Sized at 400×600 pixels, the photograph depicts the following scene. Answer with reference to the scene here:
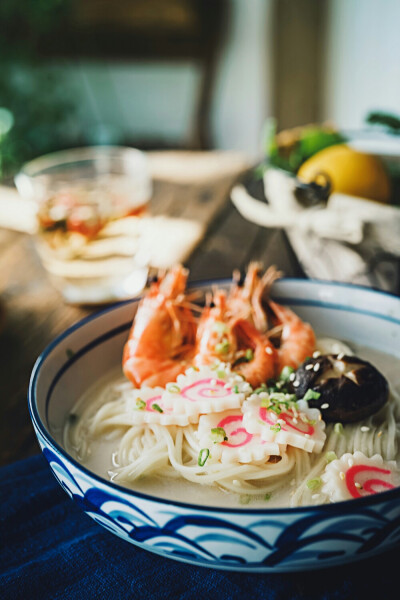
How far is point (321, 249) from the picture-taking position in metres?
1.33

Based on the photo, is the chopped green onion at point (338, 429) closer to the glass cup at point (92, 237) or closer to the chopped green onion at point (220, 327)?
the chopped green onion at point (220, 327)

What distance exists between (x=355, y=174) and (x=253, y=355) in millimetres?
633

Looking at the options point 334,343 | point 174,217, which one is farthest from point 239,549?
point 174,217

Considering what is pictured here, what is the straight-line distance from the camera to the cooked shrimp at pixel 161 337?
1043mm

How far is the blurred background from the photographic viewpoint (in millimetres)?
3887

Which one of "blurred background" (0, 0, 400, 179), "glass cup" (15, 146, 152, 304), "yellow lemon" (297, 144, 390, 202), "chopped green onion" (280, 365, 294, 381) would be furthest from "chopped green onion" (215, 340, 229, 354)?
"blurred background" (0, 0, 400, 179)

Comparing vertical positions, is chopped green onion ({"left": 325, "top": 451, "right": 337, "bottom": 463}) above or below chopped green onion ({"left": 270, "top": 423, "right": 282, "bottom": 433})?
below

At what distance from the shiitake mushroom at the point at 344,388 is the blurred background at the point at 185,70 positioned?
10.0ft

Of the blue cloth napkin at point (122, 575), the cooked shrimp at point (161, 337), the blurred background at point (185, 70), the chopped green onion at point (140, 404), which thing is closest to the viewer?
the blue cloth napkin at point (122, 575)

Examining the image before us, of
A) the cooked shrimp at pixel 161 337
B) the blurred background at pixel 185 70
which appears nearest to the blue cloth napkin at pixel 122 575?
the cooked shrimp at pixel 161 337

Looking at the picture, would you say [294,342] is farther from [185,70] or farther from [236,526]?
[185,70]

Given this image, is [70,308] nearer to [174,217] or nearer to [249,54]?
[174,217]

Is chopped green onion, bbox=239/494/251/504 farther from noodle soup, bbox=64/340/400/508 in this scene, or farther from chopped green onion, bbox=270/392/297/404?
chopped green onion, bbox=270/392/297/404

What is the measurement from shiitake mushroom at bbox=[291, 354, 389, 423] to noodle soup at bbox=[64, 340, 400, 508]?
27mm
